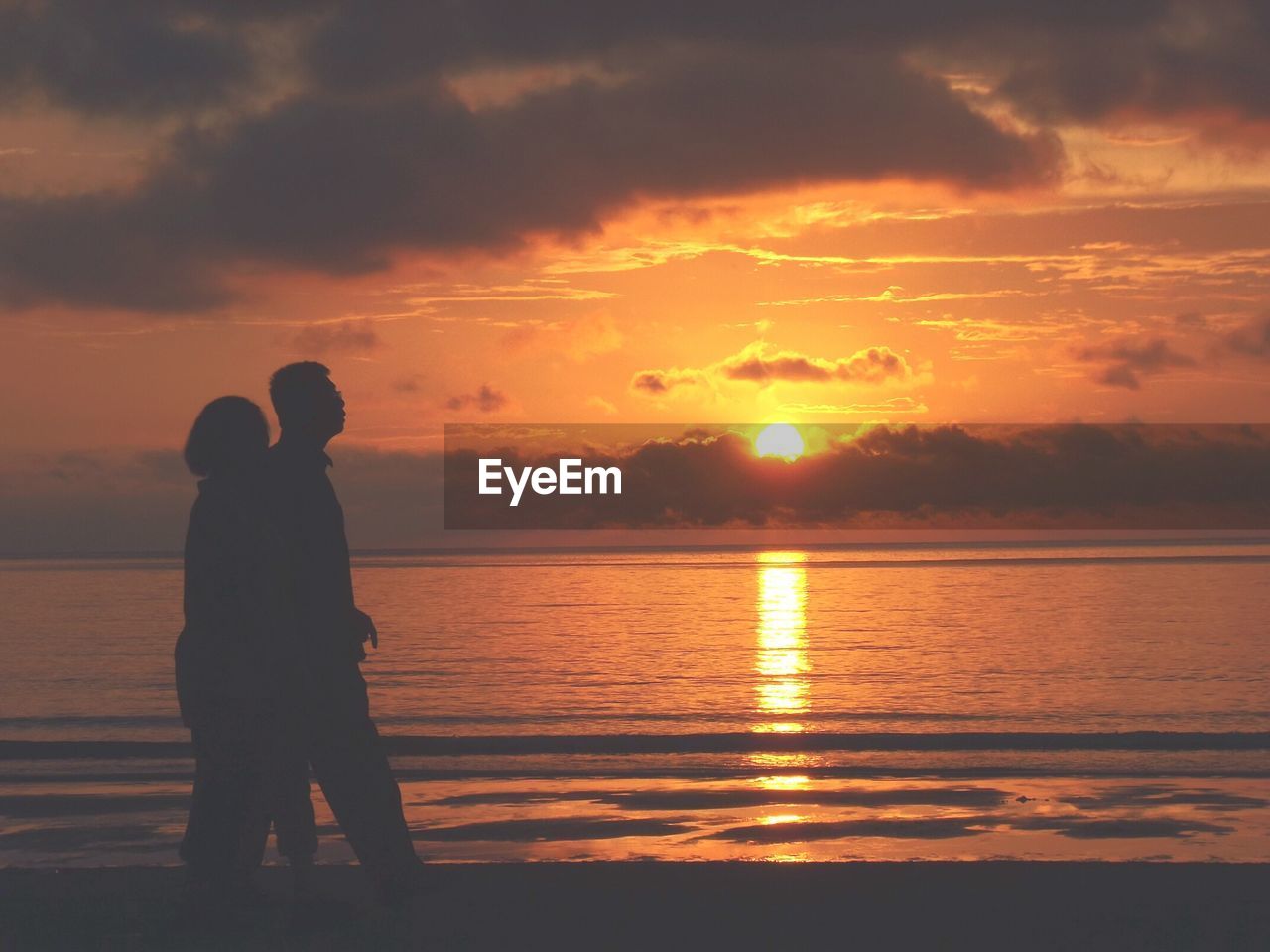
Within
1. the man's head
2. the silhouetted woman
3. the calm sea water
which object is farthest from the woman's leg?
the calm sea water

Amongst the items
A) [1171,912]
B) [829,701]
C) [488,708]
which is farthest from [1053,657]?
[1171,912]

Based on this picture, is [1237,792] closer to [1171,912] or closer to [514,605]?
[1171,912]

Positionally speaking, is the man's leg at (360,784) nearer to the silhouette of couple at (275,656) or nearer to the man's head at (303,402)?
the silhouette of couple at (275,656)

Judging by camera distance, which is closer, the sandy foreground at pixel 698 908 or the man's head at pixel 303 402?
the sandy foreground at pixel 698 908

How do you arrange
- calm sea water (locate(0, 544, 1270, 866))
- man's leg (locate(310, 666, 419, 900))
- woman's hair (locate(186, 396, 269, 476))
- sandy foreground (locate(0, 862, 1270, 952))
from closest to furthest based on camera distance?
sandy foreground (locate(0, 862, 1270, 952)) < woman's hair (locate(186, 396, 269, 476)) < man's leg (locate(310, 666, 419, 900)) < calm sea water (locate(0, 544, 1270, 866))

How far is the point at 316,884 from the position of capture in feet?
21.8

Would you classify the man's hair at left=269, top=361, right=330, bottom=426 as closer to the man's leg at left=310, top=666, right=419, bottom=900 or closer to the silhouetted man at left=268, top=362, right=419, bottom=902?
the silhouetted man at left=268, top=362, right=419, bottom=902

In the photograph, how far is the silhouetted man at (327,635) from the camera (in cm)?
588

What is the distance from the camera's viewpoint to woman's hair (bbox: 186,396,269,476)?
5820 millimetres

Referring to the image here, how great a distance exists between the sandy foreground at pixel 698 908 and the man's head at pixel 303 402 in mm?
2054

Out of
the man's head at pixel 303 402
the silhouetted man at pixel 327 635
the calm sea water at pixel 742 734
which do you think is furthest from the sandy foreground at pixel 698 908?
the calm sea water at pixel 742 734

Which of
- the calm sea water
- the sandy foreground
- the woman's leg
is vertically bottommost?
the calm sea water

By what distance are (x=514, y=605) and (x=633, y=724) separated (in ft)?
183

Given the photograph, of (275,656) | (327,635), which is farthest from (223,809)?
(327,635)
